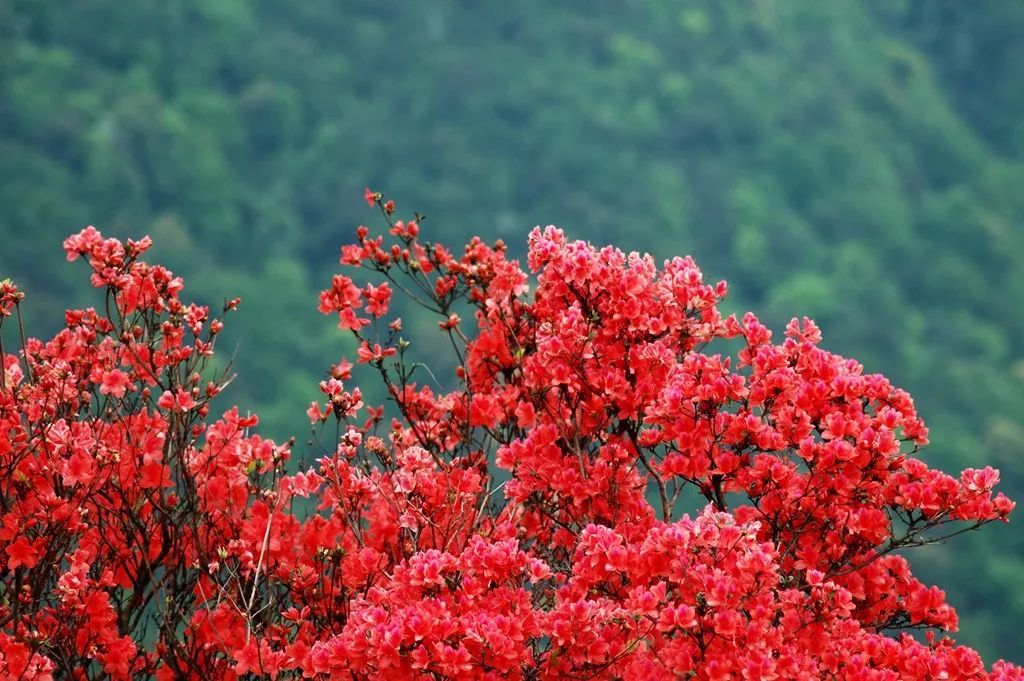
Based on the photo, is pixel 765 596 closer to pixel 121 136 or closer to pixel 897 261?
pixel 121 136

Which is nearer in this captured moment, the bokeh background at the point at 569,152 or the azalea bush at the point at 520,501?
the azalea bush at the point at 520,501

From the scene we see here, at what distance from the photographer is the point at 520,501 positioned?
15.7 ft

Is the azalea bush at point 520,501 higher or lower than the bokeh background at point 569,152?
lower

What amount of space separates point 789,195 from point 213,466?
70.8 meters

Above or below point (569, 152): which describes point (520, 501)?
below

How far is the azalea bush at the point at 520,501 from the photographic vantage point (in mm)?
4027

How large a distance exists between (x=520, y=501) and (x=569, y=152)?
70.0 m

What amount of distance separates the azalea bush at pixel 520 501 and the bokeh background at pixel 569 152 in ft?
156

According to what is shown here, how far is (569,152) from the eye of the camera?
243 ft

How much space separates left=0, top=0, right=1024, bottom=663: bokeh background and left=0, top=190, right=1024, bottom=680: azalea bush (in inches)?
1874

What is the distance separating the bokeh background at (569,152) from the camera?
60156mm

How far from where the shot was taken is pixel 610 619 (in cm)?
389

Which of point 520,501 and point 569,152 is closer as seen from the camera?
point 520,501

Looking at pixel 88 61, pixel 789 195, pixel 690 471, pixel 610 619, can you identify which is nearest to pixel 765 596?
pixel 610 619
